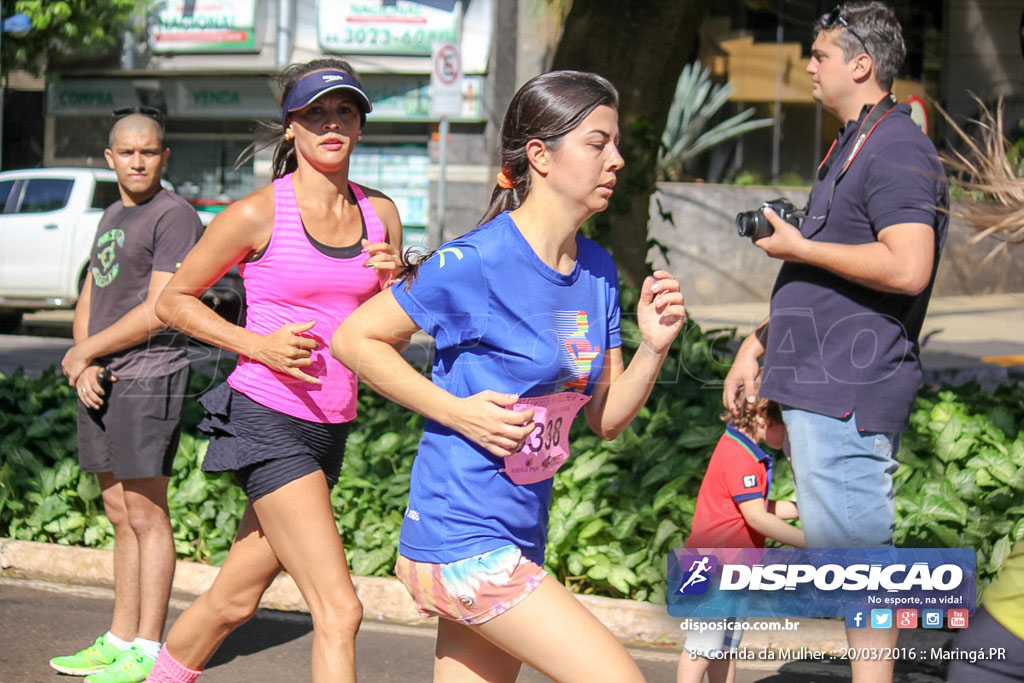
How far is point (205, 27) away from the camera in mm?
22891

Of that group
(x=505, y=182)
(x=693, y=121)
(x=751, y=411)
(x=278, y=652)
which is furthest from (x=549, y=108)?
(x=693, y=121)

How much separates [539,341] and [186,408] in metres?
4.62

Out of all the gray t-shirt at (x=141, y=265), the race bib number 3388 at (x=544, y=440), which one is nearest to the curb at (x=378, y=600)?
the gray t-shirt at (x=141, y=265)

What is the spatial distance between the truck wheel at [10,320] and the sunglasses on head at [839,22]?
1463 centimetres

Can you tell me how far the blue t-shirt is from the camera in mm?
2873

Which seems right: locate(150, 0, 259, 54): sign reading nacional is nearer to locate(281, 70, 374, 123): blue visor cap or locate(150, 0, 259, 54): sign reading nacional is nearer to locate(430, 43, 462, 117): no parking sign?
locate(430, 43, 462, 117): no parking sign

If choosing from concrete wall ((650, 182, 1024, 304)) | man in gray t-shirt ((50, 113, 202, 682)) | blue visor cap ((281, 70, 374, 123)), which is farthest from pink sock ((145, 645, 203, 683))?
concrete wall ((650, 182, 1024, 304))

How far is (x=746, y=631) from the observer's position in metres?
4.93

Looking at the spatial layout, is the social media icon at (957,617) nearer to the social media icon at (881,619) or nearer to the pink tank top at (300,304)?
the social media icon at (881,619)

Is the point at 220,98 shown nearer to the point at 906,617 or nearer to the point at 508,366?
the point at 906,617

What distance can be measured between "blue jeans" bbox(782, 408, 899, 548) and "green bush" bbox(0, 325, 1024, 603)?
59.6 inches

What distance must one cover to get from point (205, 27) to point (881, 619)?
21.5 m

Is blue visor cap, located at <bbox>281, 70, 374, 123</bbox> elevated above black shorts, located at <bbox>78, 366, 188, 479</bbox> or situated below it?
above

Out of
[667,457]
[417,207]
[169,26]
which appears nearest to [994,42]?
[417,207]
